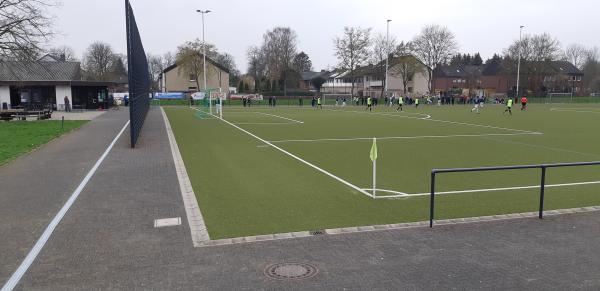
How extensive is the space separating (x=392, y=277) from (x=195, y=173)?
296 inches

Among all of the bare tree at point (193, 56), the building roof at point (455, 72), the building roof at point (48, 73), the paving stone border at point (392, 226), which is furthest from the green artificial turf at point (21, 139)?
the building roof at point (455, 72)

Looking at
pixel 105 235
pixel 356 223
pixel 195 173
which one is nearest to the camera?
pixel 105 235

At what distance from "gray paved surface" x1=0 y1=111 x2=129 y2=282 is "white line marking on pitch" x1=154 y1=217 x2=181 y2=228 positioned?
1614 millimetres

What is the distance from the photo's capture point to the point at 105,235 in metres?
6.73

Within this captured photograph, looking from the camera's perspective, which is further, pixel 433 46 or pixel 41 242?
pixel 433 46

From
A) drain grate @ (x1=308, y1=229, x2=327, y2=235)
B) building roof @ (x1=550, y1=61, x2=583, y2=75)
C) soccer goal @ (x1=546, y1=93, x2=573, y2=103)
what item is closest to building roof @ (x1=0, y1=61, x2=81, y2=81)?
drain grate @ (x1=308, y1=229, x2=327, y2=235)

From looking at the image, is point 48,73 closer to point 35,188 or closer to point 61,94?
point 61,94

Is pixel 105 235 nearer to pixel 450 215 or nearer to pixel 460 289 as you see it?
pixel 460 289

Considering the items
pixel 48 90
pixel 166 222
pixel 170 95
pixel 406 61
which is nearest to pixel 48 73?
pixel 48 90

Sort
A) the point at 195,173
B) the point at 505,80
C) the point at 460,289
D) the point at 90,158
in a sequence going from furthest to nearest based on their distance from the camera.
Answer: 1. the point at 505,80
2. the point at 90,158
3. the point at 195,173
4. the point at 460,289

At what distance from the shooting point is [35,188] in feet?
32.6

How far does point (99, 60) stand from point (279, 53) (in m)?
33.4

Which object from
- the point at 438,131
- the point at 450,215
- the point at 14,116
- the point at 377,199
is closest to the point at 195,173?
the point at 377,199

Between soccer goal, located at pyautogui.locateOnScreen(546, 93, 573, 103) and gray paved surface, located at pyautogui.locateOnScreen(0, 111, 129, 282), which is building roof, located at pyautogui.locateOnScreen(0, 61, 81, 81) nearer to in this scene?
gray paved surface, located at pyautogui.locateOnScreen(0, 111, 129, 282)
